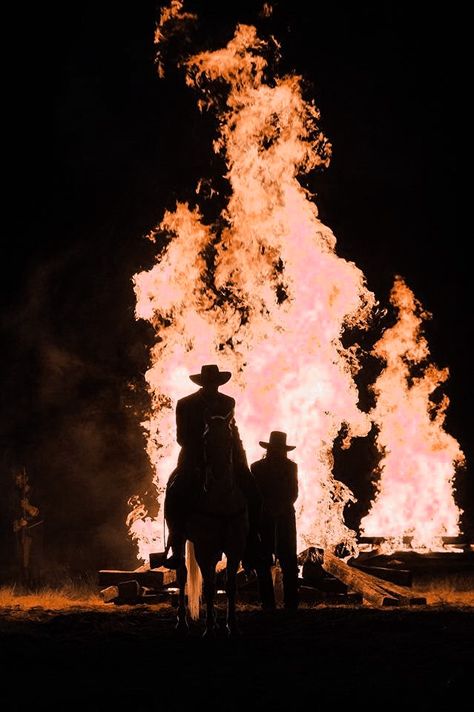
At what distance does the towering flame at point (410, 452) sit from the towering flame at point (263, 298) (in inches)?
66.1

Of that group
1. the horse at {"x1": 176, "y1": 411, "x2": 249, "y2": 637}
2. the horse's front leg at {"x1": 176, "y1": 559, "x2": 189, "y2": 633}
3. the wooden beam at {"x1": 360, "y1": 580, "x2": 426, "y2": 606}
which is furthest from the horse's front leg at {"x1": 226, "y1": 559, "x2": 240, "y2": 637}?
the wooden beam at {"x1": 360, "y1": 580, "x2": 426, "y2": 606}

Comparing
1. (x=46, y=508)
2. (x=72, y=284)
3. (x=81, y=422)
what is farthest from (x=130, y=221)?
(x=46, y=508)

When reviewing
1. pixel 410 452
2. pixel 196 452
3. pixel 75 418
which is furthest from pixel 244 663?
pixel 75 418

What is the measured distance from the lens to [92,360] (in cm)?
2250

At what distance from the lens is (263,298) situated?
1688cm

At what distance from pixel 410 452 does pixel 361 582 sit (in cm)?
678

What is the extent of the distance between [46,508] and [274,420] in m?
8.32

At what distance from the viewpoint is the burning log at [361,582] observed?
12.7 metres

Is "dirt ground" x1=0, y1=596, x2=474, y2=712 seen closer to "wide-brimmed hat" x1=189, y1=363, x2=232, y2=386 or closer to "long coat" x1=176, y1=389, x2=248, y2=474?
"long coat" x1=176, y1=389, x2=248, y2=474

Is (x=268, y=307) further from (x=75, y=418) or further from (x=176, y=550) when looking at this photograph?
(x=176, y=550)

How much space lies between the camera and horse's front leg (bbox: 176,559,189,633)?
940 centimetres

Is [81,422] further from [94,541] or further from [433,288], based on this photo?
[433,288]

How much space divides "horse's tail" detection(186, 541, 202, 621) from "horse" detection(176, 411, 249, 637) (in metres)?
0.51

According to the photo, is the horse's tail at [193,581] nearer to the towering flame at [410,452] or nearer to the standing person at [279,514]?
the standing person at [279,514]
